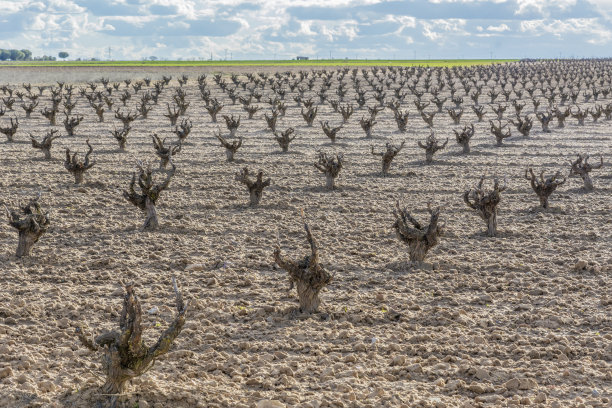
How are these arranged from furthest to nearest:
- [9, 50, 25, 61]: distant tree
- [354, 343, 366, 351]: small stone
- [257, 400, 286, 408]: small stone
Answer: [9, 50, 25, 61]: distant tree
[354, 343, 366, 351]: small stone
[257, 400, 286, 408]: small stone

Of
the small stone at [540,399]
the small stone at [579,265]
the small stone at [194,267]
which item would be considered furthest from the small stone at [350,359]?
the small stone at [579,265]

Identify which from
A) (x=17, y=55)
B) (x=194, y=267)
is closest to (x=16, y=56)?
(x=17, y=55)

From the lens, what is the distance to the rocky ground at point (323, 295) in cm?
533

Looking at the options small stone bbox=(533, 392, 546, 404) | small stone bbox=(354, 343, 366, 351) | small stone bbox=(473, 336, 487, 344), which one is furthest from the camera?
small stone bbox=(473, 336, 487, 344)

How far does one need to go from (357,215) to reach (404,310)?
4.42 m

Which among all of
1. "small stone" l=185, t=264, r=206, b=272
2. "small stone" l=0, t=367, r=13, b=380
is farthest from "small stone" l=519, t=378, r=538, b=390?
"small stone" l=185, t=264, r=206, b=272

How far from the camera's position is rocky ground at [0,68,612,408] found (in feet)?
17.5

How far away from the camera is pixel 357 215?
37.3ft

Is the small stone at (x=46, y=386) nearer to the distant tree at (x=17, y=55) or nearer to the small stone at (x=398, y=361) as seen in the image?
the small stone at (x=398, y=361)

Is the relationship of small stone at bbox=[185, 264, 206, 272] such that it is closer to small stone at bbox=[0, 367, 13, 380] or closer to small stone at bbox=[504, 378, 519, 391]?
small stone at bbox=[0, 367, 13, 380]

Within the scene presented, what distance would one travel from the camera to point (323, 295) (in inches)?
297

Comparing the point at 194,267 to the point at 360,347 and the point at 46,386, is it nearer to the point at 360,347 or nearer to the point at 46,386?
the point at 360,347

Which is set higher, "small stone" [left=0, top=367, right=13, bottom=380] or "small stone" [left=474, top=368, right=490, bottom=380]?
"small stone" [left=474, top=368, right=490, bottom=380]

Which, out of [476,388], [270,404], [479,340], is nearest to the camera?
[270,404]
